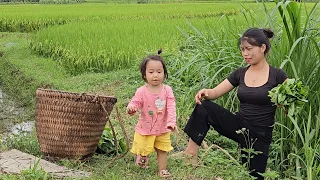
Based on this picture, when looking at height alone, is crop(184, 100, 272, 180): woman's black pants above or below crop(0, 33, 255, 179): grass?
above

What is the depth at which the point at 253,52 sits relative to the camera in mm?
2943

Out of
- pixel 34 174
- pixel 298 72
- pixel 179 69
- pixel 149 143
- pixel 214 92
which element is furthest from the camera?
pixel 179 69

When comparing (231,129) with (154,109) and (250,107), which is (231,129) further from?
(154,109)

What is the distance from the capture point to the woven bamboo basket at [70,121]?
125 inches

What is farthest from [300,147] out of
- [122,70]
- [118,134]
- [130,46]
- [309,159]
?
[130,46]

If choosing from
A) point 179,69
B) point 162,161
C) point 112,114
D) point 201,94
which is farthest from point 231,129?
point 179,69

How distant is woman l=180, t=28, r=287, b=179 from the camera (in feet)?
9.72

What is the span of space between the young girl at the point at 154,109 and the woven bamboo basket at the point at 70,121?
28 centimetres

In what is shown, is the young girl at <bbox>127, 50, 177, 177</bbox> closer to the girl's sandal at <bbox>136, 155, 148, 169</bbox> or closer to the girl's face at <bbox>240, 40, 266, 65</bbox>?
the girl's sandal at <bbox>136, 155, 148, 169</bbox>

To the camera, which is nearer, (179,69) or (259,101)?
(259,101)

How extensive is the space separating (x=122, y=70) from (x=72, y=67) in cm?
97

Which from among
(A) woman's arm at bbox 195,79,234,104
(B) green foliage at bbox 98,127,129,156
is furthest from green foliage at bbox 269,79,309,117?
(B) green foliage at bbox 98,127,129,156

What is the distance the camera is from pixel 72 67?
7336mm

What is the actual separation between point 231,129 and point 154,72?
63cm
